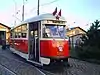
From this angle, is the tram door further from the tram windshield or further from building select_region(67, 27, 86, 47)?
building select_region(67, 27, 86, 47)

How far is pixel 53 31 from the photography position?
14.1m

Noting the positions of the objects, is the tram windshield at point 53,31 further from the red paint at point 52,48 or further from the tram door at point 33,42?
the tram door at point 33,42

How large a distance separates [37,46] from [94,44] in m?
5.86

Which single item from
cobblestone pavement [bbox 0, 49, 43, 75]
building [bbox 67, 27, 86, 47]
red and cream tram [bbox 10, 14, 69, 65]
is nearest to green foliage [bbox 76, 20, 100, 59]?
building [bbox 67, 27, 86, 47]

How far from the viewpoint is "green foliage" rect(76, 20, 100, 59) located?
18.7m

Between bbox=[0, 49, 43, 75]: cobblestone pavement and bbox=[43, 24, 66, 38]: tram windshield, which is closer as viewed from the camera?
bbox=[0, 49, 43, 75]: cobblestone pavement

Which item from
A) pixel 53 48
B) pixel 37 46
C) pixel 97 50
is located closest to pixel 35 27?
pixel 37 46

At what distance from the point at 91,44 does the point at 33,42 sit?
18.8ft

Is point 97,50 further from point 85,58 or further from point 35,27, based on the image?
point 35,27

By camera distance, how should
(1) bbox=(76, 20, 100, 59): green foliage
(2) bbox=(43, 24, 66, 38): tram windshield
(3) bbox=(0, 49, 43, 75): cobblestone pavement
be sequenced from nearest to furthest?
(3) bbox=(0, 49, 43, 75): cobblestone pavement
(2) bbox=(43, 24, 66, 38): tram windshield
(1) bbox=(76, 20, 100, 59): green foliage

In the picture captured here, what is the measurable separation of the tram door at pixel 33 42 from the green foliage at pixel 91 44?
5.20m

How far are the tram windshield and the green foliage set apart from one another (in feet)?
17.2

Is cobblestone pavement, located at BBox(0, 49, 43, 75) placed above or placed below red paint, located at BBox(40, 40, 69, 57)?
below

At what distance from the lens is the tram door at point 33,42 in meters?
15.2
